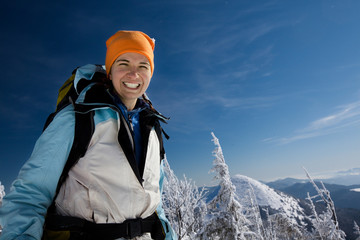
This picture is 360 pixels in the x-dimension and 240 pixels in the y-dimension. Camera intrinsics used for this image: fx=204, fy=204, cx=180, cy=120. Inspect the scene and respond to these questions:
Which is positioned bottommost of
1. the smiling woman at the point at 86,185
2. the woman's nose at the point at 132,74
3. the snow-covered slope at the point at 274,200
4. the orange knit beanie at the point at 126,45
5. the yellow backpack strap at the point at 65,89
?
the snow-covered slope at the point at 274,200

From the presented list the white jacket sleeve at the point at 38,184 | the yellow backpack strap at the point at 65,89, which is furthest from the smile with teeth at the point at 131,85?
the white jacket sleeve at the point at 38,184

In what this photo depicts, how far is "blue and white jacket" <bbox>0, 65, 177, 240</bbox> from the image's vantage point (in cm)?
125

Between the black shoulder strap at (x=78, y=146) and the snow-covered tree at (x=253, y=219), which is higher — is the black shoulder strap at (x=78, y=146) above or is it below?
above

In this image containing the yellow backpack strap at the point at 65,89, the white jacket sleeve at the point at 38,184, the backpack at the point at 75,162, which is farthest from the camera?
the yellow backpack strap at the point at 65,89

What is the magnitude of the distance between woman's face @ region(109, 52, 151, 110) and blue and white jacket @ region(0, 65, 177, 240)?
0.81 feet

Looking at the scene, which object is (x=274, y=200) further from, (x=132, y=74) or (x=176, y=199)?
(x=132, y=74)

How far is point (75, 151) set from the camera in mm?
1521

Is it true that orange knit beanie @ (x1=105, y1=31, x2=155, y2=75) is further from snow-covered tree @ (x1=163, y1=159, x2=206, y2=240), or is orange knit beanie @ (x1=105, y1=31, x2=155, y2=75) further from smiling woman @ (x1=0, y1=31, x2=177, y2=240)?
snow-covered tree @ (x1=163, y1=159, x2=206, y2=240)

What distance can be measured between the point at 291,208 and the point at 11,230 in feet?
321

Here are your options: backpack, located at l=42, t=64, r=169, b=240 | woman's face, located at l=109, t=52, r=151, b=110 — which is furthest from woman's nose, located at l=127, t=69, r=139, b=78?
backpack, located at l=42, t=64, r=169, b=240

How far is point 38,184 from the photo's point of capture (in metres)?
1.34

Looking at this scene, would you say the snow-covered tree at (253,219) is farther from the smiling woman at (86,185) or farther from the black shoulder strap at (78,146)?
the black shoulder strap at (78,146)

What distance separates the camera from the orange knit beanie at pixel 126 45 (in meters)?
2.15

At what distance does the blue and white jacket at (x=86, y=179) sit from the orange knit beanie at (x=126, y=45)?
0.47 meters
